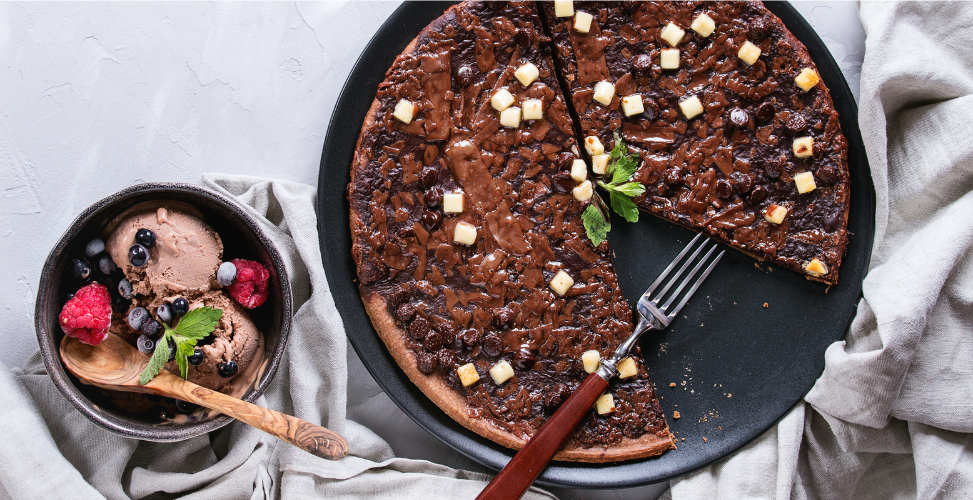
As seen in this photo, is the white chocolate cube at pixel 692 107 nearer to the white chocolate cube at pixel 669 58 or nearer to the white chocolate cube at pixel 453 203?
the white chocolate cube at pixel 669 58

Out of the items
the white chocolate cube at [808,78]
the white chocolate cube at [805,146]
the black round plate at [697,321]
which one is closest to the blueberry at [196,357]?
the black round plate at [697,321]

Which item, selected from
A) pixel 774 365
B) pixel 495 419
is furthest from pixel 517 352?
pixel 774 365

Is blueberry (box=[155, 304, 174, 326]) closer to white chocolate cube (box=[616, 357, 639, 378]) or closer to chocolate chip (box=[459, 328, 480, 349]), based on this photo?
chocolate chip (box=[459, 328, 480, 349])

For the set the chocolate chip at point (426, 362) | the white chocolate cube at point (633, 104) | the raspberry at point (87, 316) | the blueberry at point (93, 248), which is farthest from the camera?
the white chocolate cube at point (633, 104)

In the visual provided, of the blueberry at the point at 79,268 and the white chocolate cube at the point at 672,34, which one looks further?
the white chocolate cube at the point at 672,34

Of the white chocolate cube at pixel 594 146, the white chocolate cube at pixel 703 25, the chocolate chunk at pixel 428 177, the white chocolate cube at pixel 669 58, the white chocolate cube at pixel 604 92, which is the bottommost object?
the chocolate chunk at pixel 428 177
